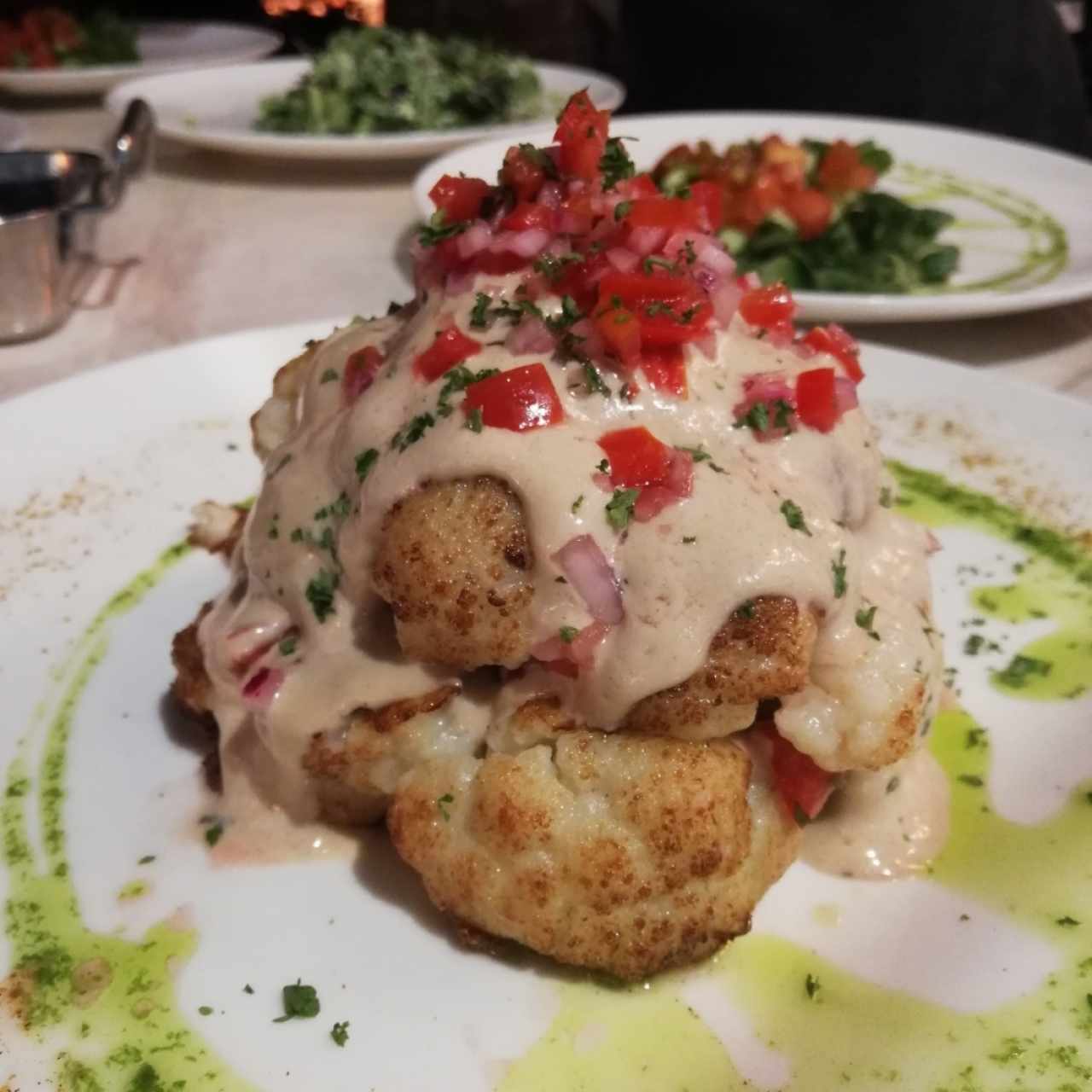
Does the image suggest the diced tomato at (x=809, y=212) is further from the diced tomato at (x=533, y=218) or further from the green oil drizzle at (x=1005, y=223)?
the diced tomato at (x=533, y=218)

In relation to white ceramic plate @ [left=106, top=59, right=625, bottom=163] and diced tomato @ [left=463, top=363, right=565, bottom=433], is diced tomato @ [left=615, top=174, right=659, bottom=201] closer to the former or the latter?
diced tomato @ [left=463, top=363, right=565, bottom=433]

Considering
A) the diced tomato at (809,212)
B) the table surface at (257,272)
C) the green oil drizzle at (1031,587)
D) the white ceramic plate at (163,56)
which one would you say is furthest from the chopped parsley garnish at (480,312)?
the white ceramic plate at (163,56)

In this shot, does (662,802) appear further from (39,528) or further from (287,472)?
(39,528)

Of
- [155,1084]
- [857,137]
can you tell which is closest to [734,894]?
[155,1084]

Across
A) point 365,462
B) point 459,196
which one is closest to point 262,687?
point 365,462

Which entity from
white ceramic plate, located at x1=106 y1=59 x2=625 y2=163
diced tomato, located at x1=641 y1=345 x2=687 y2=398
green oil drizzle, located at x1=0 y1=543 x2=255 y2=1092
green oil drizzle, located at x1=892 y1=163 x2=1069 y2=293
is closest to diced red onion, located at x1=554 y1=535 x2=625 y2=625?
diced tomato, located at x1=641 y1=345 x2=687 y2=398

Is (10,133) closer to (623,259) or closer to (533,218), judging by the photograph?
(533,218)
